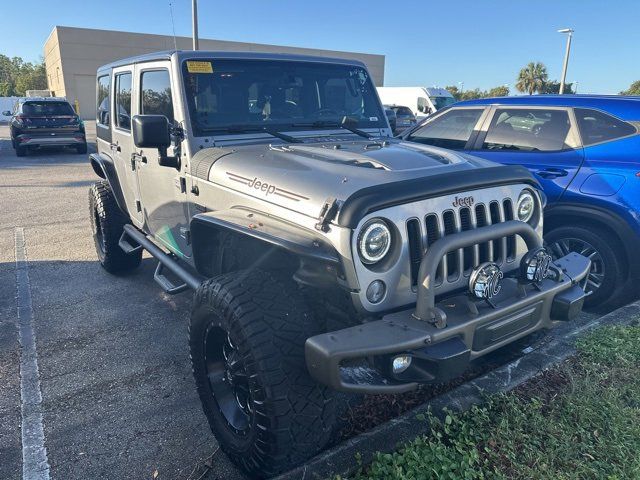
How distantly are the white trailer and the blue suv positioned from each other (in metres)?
18.4

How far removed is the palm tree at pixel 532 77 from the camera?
48.5m

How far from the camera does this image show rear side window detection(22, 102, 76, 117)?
15.2 metres

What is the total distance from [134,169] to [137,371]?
1.79m

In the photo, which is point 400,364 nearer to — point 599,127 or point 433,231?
point 433,231

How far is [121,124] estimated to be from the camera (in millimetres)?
4652

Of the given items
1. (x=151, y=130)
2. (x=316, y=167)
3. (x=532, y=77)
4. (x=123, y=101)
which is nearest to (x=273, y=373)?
(x=316, y=167)

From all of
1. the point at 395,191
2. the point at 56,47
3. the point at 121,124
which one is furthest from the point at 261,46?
the point at 395,191

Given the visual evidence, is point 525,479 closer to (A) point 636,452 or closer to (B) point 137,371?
(A) point 636,452

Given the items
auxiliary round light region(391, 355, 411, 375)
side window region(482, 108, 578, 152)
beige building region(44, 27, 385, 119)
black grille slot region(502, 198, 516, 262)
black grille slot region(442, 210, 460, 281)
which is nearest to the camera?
auxiliary round light region(391, 355, 411, 375)

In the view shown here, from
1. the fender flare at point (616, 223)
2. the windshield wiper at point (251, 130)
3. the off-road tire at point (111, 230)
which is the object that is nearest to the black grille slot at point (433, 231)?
the windshield wiper at point (251, 130)

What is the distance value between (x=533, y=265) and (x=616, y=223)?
229 centimetres

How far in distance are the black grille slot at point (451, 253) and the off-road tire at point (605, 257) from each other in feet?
8.50

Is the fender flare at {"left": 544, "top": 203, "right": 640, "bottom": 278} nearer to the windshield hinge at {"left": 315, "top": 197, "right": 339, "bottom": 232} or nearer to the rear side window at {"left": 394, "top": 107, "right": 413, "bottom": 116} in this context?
the windshield hinge at {"left": 315, "top": 197, "right": 339, "bottom": 232}

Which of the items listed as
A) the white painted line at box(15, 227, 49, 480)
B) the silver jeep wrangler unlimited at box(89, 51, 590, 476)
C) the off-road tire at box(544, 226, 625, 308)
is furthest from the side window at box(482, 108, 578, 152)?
the white painted line at box(15, 227, 49, 480)
